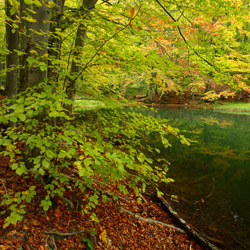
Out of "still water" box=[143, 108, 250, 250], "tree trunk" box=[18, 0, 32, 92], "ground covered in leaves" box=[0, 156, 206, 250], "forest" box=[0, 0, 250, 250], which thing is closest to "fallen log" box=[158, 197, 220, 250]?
"forest" box=[0, 0, 250, 250]

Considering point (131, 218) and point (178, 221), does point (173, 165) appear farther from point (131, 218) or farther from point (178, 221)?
point (131, 218)

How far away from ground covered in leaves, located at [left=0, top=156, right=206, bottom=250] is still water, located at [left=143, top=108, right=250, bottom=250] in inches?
33.9

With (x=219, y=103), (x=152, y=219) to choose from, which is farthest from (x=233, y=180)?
(x=219, y=103)

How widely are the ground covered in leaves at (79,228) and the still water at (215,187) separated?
86cm

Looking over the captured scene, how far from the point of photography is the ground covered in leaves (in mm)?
2516

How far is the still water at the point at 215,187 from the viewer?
450cm

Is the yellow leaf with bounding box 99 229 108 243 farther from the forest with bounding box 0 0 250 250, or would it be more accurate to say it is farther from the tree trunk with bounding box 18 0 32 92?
the tree trunk with bounding box 18 0 32 92

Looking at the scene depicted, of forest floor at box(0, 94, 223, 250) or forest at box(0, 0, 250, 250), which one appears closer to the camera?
forest at box(0, 0, 250, 250)

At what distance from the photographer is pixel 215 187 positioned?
6473mm

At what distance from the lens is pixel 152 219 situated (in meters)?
4.40

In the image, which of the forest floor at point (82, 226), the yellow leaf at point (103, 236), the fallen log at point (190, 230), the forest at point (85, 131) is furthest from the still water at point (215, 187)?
the yellow leaf at point (103, 236)

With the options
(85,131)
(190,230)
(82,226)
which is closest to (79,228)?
(82,226)

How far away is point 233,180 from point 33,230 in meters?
7.09

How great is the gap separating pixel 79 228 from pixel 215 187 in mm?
5201
